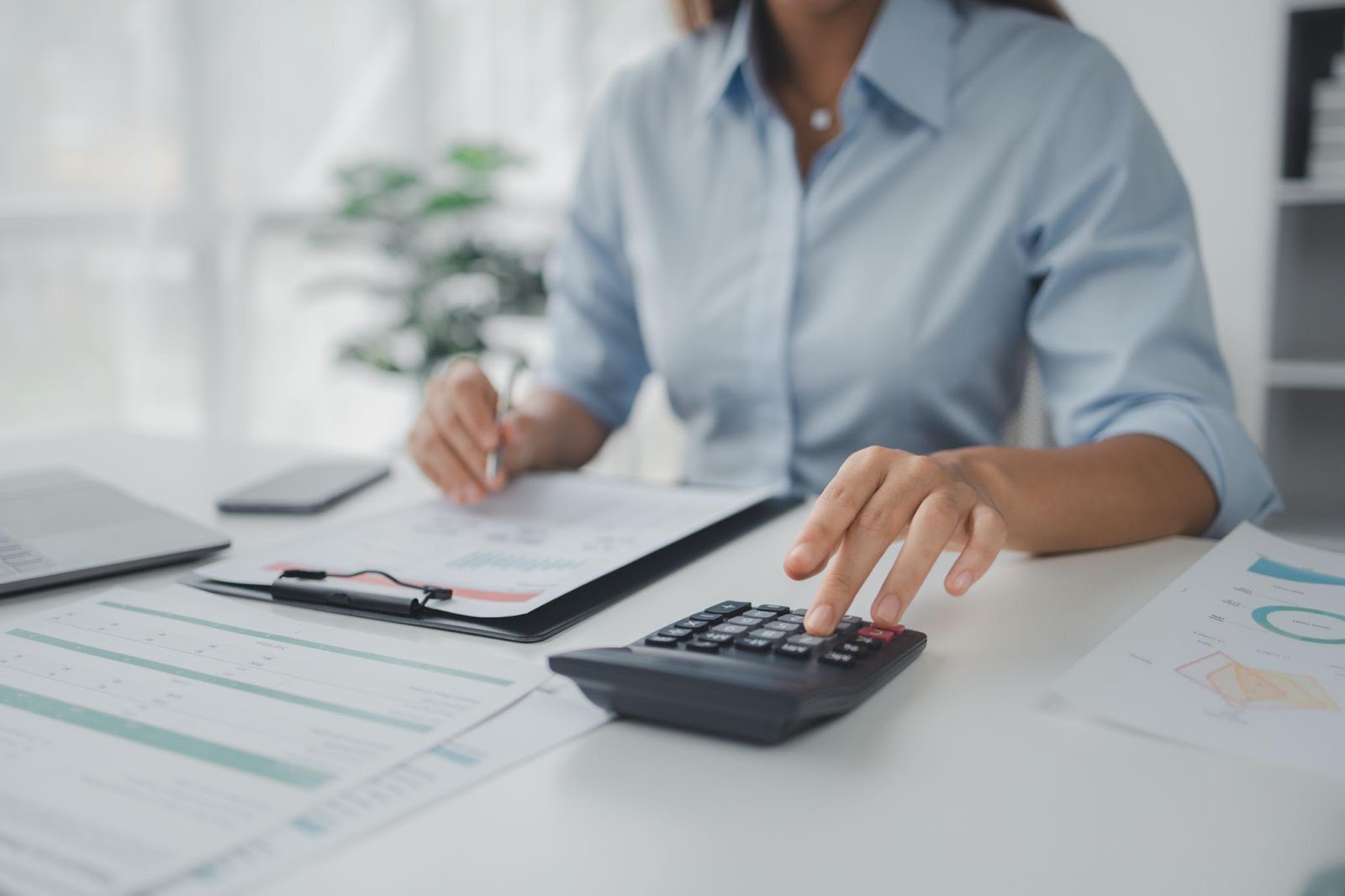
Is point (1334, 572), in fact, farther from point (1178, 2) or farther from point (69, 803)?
point (1178, 2)

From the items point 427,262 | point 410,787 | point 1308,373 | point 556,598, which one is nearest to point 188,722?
point 410,787

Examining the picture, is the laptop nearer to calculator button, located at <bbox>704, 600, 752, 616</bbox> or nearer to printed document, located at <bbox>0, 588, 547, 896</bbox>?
printed document, located at <bbox>0, 588, 547, 896</bbox>

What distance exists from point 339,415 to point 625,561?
2402 mm

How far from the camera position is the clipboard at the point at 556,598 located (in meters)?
0.59

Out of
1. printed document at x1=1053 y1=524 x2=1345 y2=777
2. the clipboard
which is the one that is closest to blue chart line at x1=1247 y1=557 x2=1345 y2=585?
printed document at x1=1053 y1=524 x2=1345 y2=777

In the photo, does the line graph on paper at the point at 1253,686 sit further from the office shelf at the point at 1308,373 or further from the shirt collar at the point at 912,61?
the office shelf at the point at 1308,373

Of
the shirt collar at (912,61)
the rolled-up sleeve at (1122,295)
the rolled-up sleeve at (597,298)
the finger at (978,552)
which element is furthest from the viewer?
the rolled-up sleeve at (597,298)

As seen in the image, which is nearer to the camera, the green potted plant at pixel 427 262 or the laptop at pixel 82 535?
the laptop at pixel 82 535

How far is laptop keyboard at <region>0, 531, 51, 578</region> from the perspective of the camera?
2.24ft

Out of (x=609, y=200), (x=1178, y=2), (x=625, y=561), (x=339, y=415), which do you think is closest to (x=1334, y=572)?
(x=625, y=561)

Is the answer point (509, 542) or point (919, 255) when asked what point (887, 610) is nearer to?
point (509, 542)

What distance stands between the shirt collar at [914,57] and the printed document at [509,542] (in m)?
0.41

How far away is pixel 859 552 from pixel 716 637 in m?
0.10

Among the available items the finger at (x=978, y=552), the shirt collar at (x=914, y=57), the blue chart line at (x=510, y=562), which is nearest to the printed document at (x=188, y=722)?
the blue chart line at (x=510, y=562)
